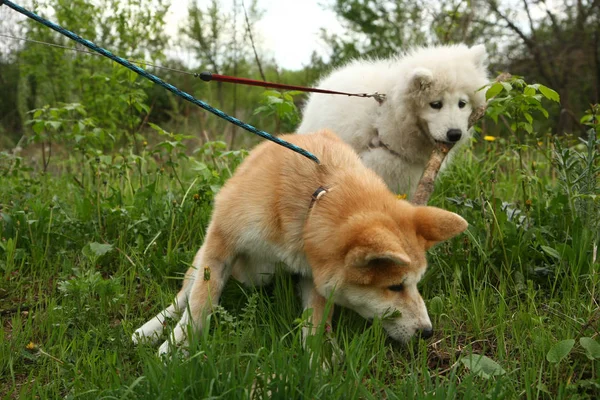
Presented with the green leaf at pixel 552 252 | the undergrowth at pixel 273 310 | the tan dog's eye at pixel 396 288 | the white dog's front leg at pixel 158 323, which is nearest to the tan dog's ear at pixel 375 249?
the tan dog's eye at pixel 396 288

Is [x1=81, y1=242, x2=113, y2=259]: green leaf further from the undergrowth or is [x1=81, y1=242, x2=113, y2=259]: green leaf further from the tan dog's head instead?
the tan dog's head

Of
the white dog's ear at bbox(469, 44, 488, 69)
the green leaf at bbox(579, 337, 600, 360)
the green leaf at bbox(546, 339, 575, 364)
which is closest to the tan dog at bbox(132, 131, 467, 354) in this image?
the green leaf at bbox(546, 339, 575, 364)

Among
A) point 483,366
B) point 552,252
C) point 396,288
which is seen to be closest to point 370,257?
point 396,288

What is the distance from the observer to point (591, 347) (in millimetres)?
2367

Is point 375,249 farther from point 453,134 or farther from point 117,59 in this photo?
point 453,134

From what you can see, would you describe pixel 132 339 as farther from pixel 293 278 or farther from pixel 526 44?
pixel 526 44

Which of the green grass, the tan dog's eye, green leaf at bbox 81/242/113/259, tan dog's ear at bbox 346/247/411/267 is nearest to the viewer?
the green grass

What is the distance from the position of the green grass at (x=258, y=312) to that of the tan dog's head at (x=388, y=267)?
4.0 inches

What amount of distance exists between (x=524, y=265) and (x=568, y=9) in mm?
9828

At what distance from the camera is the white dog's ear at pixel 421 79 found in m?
4.40

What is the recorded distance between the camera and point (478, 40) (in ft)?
35.9

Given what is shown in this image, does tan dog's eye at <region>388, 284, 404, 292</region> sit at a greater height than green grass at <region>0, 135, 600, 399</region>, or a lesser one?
greater

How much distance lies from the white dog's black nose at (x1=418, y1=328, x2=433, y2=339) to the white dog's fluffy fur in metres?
2.03

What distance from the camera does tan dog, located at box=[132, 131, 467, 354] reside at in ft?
8.16
